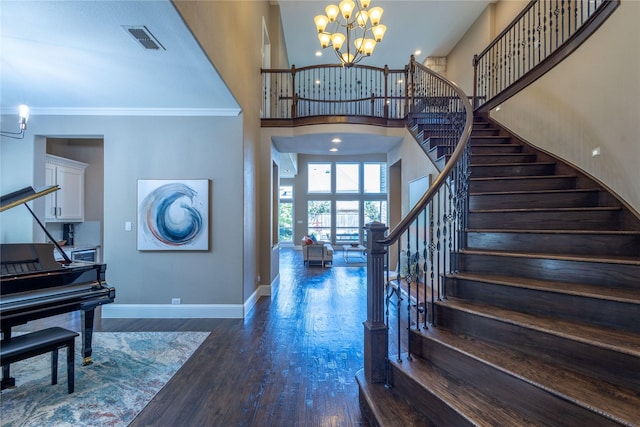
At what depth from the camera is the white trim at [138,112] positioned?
3846mm

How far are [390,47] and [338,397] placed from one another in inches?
341

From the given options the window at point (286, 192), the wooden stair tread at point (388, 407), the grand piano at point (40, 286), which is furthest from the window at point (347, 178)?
Answer: the wooden stair tread at point (388, 407)

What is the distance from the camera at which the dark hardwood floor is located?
6.72 feet

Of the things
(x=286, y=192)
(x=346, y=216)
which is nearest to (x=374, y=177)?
(x=346, y=216)

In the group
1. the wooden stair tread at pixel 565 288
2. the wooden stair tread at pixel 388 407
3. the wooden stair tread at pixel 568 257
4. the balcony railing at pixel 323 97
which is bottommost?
the wooden stair tread at pixel 388 407

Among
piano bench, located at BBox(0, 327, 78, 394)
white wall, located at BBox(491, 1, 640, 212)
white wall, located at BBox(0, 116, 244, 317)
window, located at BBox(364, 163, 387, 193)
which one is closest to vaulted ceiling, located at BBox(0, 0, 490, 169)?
white wall, located at BBox(0, 116, 244, 317)

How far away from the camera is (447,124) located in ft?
13.5

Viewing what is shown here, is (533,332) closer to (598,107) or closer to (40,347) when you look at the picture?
(598,107)

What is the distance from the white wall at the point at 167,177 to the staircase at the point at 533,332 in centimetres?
260

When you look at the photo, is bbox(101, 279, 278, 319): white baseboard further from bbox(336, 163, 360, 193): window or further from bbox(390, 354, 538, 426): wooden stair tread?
bbox(336, 163, 360, 193): window

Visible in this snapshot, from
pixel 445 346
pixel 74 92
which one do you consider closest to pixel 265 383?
pixel 445 346

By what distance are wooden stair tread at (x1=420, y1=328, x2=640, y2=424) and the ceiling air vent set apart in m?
3.00

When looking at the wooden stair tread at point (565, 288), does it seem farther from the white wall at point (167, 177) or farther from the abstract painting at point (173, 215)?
the abstract painting at point (173, 215)

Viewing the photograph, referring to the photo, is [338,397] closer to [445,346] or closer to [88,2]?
[445,346]
